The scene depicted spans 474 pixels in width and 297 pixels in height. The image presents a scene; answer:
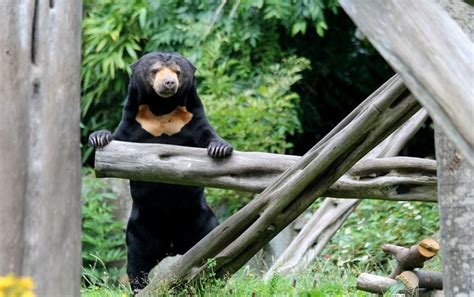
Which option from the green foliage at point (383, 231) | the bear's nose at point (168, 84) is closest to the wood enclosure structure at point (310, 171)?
the bear's nose at point (168, 84)

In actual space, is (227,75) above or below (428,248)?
above

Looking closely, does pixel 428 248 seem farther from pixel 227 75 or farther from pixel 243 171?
pixel 227 75

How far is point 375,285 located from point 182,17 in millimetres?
4674

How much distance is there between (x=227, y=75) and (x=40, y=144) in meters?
6.27

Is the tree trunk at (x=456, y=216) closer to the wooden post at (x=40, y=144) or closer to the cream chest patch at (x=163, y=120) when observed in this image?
the wooden post at (x=40, y=144)

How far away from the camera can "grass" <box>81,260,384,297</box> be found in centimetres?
511

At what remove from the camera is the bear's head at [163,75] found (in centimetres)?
591

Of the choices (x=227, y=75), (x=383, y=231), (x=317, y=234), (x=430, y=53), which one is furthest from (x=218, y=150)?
(x=227, y=75)

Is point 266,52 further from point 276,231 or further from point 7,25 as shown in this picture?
point 7,25

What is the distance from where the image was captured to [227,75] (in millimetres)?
9141

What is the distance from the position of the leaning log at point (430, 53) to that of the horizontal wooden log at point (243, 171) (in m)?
2.34

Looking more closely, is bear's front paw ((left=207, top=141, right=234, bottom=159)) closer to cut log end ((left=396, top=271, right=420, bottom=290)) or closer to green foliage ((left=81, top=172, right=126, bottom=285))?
cut log end ((left=396, top=271, right=420, bottom=290))

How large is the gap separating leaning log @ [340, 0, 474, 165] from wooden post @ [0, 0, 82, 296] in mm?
925

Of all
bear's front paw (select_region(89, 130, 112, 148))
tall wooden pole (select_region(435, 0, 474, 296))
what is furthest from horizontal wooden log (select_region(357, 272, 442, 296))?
bear's front paw (select_region(89, 130, 112, 148))
